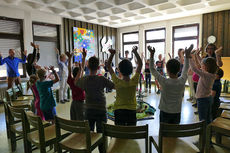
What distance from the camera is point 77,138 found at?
5.94ft

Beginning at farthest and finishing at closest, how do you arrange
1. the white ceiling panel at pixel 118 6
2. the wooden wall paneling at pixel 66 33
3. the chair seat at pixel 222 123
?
the wooden wall paneling at pixel 66 33
the white ceiling panel at pixel 118 6
the chair seat at pixel 222 123

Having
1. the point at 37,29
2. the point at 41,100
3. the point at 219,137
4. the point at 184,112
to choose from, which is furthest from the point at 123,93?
the point at 37,29

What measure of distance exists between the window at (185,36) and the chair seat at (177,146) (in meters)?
6.69

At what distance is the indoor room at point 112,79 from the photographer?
5.77 feet

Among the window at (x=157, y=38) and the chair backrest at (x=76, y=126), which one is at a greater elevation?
the window at (x=157, y=38)

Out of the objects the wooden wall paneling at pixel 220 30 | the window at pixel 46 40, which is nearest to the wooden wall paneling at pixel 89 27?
the window at pixel 46 40

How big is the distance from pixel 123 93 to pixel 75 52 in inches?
238

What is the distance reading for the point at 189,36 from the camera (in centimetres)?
739

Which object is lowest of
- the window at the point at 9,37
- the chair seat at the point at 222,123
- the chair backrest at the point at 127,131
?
the chair seat at the point at 222,123

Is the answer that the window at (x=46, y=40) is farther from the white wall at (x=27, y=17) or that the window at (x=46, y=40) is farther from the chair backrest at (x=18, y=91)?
the chair backrest at (x=18, y=91)

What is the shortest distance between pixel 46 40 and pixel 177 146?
6358 mm

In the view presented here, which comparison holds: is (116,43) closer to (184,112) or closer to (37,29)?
(37,29)

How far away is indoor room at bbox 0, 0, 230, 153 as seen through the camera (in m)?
1.76

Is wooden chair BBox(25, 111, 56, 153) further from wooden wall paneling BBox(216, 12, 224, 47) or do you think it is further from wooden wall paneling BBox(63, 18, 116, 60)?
wooden wall paneling BBox(216, 12, 224, 47)
